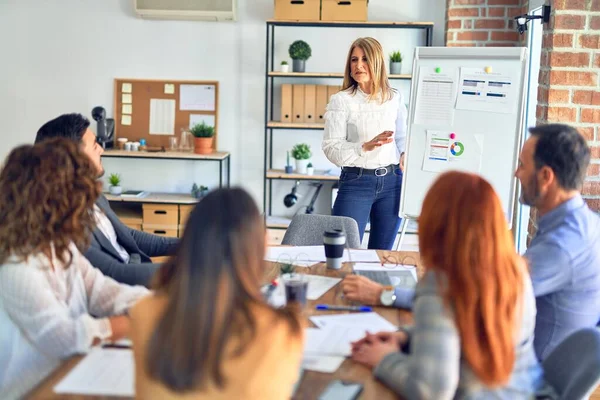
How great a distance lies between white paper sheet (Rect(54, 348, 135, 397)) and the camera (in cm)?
160

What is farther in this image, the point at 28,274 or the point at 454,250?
the point at 28,274

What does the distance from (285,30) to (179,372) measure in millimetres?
4562

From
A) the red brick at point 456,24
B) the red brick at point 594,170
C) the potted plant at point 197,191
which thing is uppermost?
the red brick at point 456,24

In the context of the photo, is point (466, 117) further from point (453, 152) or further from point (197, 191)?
point (197, 191)

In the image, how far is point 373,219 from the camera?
13.0ft

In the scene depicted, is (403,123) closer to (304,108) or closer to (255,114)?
(304,108)

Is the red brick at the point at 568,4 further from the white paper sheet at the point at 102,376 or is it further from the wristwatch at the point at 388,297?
the white paper sheet at the point at 102,376

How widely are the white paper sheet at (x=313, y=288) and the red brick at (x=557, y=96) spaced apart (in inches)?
66.8

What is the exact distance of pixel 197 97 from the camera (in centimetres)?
578

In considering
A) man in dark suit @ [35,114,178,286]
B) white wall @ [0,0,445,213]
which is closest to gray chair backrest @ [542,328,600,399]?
man in dark suit @ [35,114,178,286]

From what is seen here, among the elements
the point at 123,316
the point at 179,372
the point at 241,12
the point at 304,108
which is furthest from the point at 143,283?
the point at 241,12

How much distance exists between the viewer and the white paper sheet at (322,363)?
69.1 inches

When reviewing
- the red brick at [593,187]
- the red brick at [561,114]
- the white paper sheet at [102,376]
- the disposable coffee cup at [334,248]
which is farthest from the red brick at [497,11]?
the white paper sheet at [102,376]

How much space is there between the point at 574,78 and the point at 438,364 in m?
2.50
